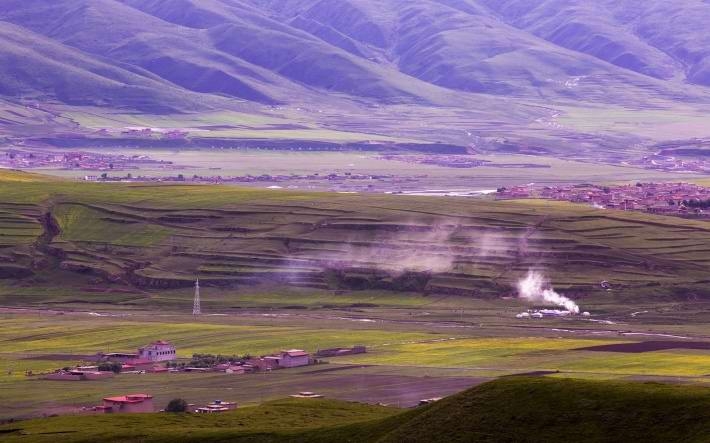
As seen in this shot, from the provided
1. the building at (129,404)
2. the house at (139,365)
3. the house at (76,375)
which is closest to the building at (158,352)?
the house at (139,365)

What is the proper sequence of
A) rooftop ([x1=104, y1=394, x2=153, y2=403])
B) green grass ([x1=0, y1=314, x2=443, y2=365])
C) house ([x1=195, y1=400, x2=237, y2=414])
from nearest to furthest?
house ([x1=195, y1=400, x2=237, y2=414])
rooftop ([x1=104, y1=394, x2=153, y2=403])
green grass ([x1=0, y1=314, x2=443, y2=365])

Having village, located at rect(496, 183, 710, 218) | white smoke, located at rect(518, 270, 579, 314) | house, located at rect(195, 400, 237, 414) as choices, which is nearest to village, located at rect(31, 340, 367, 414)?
house, located at rect(195, 400, 237, 414)

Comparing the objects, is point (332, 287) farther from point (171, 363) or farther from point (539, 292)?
point (171, 363)

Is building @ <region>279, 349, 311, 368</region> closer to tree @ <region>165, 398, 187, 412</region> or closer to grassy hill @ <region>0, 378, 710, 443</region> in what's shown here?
tree @ <region>165, 398, 187, 412</region>

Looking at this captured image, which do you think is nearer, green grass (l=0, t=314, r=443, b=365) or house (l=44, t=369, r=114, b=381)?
house (l=44, t=369, r=114, b=381)

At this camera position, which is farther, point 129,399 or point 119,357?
point 119,357

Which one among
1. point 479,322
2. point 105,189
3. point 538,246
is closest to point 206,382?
point 479,322

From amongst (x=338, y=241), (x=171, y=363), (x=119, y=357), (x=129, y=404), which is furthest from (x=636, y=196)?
(x=129, y=404)
